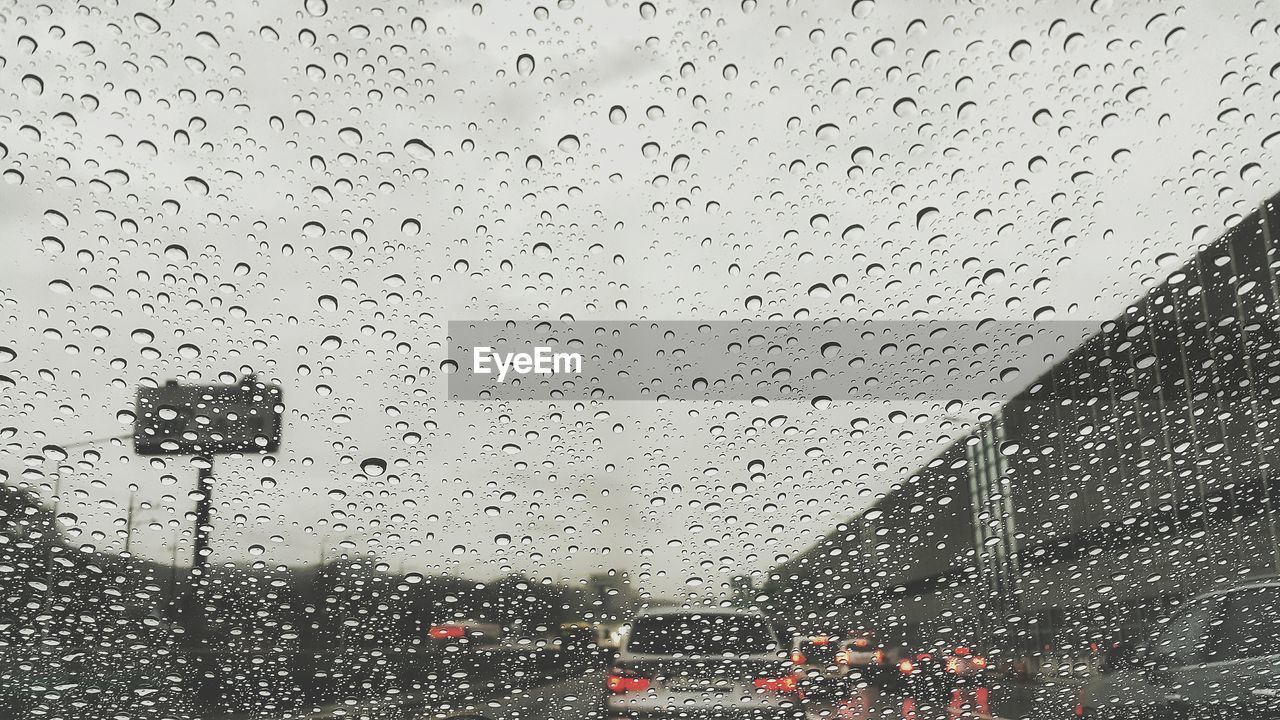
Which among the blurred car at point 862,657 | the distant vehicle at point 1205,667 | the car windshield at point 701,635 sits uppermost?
the car windshield at point 701,635

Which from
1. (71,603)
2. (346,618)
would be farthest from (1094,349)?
(71,603)

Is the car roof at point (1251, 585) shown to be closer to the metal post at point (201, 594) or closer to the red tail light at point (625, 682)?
the red tail light at point (625, 682)

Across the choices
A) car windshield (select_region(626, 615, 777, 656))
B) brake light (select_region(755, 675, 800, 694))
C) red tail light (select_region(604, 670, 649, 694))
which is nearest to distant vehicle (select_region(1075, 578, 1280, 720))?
brake light (select_region(755, 675, 800, 694))

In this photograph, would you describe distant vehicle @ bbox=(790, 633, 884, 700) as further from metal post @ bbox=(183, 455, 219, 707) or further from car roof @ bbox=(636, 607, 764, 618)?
metal post @ bbox=(183, 455, 219, 707)

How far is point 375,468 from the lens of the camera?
7.58ft

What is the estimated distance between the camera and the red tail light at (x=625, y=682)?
2410 mm

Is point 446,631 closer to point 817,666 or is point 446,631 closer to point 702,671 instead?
point 702,671

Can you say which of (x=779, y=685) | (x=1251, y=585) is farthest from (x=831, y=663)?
(x=1251, y=585)

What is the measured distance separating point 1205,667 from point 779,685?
185 centimetres

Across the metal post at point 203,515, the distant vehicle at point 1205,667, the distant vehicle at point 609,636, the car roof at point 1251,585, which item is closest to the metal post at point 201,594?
the metal post at point 203,515

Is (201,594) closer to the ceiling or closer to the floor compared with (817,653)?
closer to the ceiling

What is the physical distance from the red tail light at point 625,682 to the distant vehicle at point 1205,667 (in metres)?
1.42

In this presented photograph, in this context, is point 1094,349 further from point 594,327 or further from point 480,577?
point 480,577

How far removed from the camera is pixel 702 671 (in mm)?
2590
